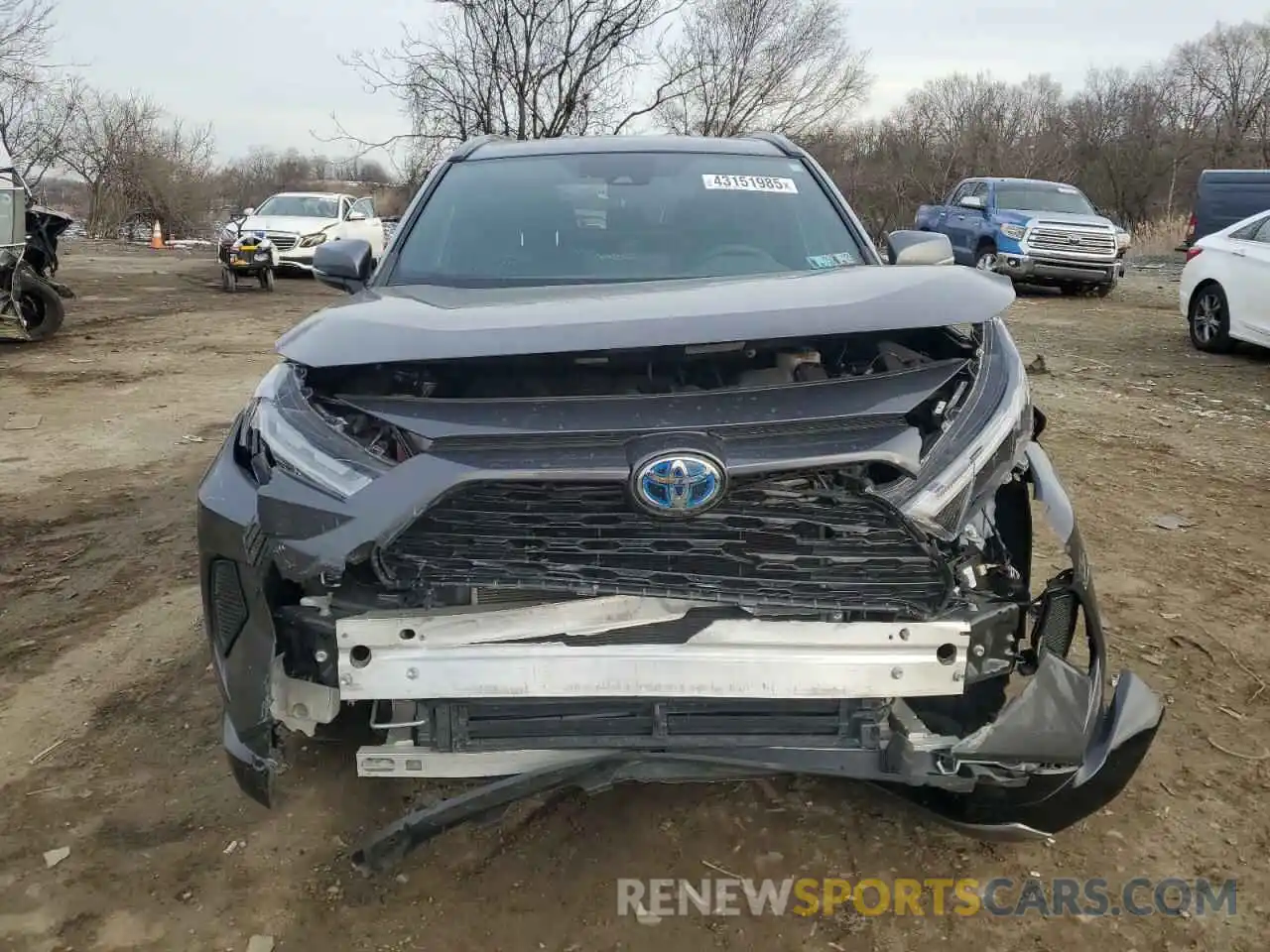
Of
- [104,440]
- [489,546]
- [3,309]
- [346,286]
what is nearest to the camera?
[489,546]

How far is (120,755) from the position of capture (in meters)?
2.87

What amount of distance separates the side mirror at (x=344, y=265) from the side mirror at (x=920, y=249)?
181 centimetres

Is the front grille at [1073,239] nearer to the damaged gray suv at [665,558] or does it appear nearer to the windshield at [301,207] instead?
the windshield at [301,207]

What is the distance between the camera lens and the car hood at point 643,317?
1970 millimetres

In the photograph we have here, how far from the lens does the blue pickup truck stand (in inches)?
596

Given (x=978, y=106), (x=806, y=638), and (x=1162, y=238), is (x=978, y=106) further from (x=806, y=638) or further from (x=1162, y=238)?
(x=806, y=638)

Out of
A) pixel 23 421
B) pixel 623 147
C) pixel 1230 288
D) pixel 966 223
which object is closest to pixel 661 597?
pixel 623 147

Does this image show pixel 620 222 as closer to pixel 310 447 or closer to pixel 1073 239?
pixel 310 447

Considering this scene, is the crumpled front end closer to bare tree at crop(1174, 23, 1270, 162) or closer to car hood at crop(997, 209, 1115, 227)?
car hood at crop(997, 209, 1115, 227)

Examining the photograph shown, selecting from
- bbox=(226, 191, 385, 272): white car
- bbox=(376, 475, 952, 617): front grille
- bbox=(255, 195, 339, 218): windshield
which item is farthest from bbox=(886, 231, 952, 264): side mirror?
bbox=(255, 195, 339, 218): windshield

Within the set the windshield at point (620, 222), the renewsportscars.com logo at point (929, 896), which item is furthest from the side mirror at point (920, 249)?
the renewsportscars.com logo at point (929, 896)

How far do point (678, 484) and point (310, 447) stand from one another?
2.52 feet

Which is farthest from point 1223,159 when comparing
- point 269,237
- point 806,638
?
point 806,638

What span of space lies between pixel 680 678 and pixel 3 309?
34.6ft
